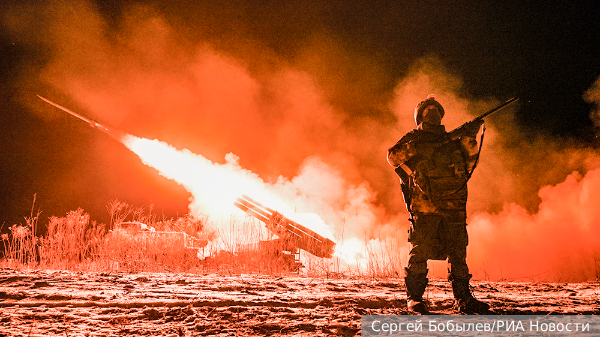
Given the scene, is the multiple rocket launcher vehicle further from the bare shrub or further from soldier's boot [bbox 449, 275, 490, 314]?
soldier's boot [bbox 449, 275, 490, 314]

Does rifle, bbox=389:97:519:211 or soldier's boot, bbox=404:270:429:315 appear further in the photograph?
rifle, bbox=389:97:519:211

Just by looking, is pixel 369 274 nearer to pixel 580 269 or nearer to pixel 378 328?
pixel 378 328

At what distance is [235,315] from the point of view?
10.6 ft

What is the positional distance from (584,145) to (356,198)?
847 cm

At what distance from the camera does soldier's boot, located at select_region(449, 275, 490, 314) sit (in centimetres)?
328

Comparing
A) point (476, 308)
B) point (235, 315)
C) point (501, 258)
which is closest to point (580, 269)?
point (501, 258)

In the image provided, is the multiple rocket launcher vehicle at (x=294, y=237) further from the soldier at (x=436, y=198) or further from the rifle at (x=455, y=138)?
the soldier at (x=436, y=198)

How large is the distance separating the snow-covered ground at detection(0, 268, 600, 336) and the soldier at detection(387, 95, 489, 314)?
0.32 metres

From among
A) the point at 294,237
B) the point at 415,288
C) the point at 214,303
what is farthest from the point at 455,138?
the point at 294,237

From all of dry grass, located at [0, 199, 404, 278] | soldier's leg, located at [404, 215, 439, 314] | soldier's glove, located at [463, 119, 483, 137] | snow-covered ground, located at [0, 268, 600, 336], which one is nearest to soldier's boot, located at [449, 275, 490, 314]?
snow-covered ground, located at [0, 268, 600, 336]

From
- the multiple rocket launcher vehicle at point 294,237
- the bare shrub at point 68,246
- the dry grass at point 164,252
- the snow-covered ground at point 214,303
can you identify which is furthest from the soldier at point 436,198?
the bare shrub at point 68,246

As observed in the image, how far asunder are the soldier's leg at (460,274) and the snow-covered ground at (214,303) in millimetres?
152

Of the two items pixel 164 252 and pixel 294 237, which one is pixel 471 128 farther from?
pixel 164 252

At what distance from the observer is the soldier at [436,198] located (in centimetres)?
345
